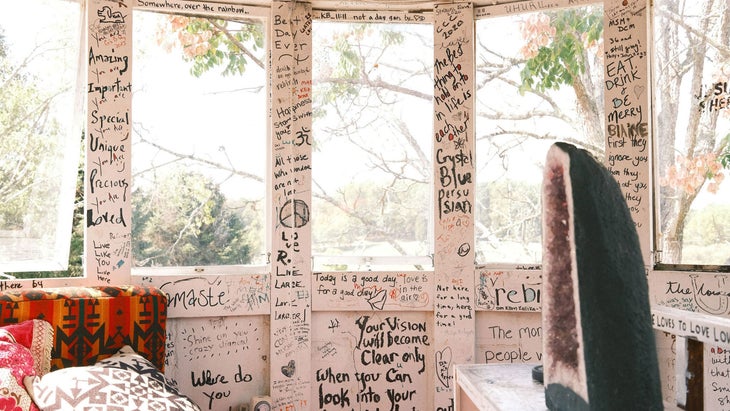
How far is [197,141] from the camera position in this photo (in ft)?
11.5

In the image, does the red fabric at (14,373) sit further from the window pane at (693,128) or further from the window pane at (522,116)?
the window pane at (693,128)

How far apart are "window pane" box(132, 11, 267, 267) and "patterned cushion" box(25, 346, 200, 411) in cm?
115

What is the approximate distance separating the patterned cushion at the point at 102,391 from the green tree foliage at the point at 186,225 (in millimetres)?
1099

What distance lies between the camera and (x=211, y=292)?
3328 millimetres

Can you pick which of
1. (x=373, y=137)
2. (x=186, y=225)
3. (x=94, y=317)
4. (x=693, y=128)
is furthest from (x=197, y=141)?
(x=693, y=128)

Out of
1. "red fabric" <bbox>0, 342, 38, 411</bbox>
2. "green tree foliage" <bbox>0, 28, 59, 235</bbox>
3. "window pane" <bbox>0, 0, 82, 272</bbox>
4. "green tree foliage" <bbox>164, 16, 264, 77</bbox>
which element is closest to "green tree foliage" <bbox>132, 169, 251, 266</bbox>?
"window pane" <bbox>0, 0, 82, 272</bbox>

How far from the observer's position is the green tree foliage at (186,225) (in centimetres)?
337

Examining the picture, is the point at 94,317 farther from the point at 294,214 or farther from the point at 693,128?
the point at 693,128

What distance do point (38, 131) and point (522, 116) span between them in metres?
2.65

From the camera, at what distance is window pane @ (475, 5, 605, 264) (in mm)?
3496

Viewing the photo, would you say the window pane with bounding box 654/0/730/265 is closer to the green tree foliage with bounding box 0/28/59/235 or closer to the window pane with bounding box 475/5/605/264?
the window pane with bounding box 475/5/605/264

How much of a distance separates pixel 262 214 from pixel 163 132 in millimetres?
716

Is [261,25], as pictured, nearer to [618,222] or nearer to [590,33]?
[590,33]

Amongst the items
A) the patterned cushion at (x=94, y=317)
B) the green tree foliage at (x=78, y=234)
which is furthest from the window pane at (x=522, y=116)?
the green tree foliage at (x=78, y=234)
